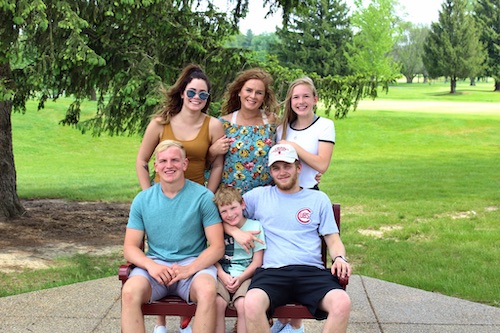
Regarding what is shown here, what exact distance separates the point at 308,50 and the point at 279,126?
53716mm

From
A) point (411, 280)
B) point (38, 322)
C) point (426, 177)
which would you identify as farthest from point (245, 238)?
point (426, 177)

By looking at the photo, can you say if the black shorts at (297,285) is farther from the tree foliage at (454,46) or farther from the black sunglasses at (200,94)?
the tree foliage at (454,46)

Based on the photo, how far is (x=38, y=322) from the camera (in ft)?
17.5

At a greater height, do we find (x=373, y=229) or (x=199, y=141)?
(x=199, y=141)

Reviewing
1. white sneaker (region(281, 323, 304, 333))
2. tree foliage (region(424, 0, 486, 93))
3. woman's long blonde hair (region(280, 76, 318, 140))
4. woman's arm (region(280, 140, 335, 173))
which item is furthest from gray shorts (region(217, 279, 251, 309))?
tree foliage (region(424, 0, 486, 93))

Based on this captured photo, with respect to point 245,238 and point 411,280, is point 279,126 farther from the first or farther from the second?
point 411,280

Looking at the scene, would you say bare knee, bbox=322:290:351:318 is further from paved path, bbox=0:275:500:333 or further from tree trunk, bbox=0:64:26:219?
tree trunk, bbox=0:64:26:219

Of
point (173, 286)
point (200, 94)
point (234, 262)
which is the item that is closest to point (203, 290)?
point (173, 286)

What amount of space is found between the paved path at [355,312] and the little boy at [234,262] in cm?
100

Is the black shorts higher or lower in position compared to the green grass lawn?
higher

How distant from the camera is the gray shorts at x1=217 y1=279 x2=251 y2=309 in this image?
4062 mm

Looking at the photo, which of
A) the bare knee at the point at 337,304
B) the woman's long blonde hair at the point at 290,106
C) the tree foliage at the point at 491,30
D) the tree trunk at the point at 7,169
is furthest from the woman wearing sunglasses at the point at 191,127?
the tree foliage at the point at 491,30

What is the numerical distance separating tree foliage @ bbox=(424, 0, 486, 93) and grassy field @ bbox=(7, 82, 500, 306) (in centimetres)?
2587

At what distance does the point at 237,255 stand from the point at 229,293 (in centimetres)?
26
